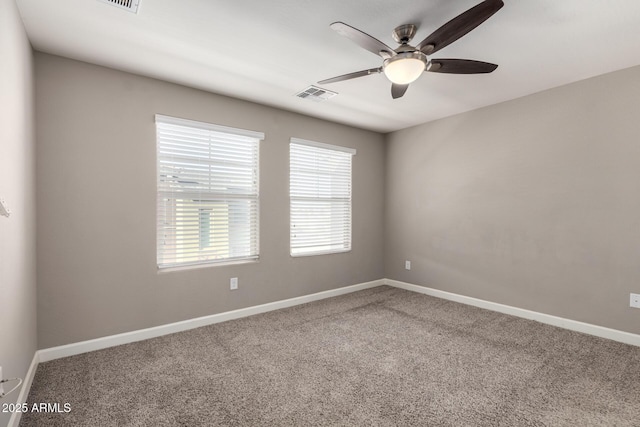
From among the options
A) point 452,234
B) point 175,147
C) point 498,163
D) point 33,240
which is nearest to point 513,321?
point 452,234

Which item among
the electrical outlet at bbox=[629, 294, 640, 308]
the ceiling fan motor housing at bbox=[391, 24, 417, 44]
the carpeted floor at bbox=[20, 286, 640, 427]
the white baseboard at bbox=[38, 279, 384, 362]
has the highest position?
the ceiling fan motor housing at bbox=[391, 24, 417, 44]

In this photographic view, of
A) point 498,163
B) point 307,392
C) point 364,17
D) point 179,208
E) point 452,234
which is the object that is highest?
point 364,17

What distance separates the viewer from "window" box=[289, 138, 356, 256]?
4.07 meters

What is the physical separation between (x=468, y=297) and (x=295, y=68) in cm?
341

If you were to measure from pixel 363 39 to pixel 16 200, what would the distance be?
7.63 ft

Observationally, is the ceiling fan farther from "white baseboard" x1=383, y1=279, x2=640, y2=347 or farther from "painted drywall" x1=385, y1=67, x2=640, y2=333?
"white baseboard" x1=383, y1=279, x2=640, y2=347

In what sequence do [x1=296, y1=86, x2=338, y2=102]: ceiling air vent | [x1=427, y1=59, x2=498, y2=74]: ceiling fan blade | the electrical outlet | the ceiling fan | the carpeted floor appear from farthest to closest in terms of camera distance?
A: [x1=296, y1=86, x2=338, y2=102]: ceiling air vent → the electrical outlet → [x1=427, y1=59, x2=498, y2=74]: ceiling fan blade → the carpeted floor → the ceiling fan

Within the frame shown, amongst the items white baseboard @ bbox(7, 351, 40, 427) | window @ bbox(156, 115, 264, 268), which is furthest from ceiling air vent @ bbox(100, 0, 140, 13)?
white baseboard @ bbox(7, 351, 40, 427)

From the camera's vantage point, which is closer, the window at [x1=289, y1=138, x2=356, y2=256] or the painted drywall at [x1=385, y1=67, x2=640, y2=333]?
the painted drywall at [x1=385, y1=67, x2=640, y2=333]

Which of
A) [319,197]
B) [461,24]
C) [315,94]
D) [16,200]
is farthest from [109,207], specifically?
[461,24]

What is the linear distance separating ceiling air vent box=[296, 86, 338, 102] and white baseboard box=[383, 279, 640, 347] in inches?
116

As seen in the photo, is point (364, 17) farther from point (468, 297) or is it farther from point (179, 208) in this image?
point (468, 297)

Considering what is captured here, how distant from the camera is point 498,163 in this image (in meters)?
3.73

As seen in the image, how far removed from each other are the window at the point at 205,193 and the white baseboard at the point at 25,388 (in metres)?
1.09
